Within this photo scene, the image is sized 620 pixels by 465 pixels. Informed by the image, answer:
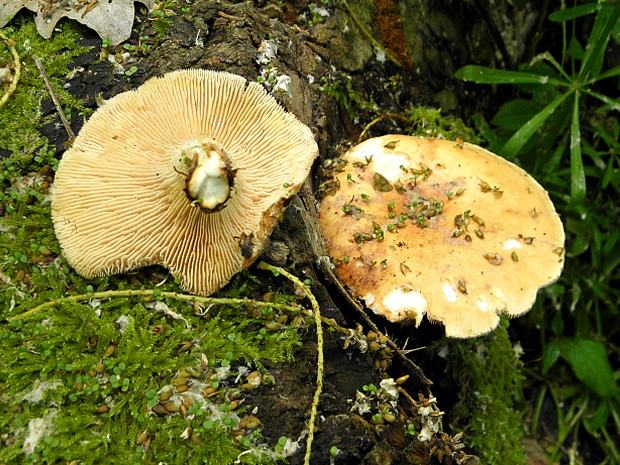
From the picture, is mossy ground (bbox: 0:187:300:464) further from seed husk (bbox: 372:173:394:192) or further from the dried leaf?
seed husk (bbox: 372:173:394:192)

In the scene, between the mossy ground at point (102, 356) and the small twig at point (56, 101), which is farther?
the small twig at point (56, 101)

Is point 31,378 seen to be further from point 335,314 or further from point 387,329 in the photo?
point 387,329

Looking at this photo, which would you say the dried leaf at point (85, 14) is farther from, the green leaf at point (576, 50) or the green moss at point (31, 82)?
the green leaf at point (576, 50)

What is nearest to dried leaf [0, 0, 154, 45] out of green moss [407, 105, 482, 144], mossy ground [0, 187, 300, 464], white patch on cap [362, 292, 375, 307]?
mossy ground [0, 187, 300, 464]

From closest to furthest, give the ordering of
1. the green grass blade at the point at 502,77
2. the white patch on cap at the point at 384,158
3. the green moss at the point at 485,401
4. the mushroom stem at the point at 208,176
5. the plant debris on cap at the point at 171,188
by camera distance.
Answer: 1. the mushroom stem at the point at 208,176
2. the plant debris on cap at the point at 171,188
3. the white patch on cap at the point at 384,158
4. the green moss at the point at 485,401
5. the green grass blade at the point at 502,77

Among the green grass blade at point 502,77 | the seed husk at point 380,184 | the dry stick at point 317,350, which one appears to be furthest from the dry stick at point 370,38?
the dry stick at point 317,350

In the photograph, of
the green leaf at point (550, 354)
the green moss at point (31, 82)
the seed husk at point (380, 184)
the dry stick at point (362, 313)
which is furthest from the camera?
the green leaf at point (550, 354)
